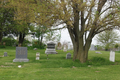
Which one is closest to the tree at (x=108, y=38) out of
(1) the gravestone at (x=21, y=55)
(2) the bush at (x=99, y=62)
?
(2) the bush at (x=99, y=62)

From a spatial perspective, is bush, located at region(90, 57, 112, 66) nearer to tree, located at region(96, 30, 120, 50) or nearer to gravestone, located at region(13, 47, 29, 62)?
gravestone, located at region(13, 47, 29, 62)

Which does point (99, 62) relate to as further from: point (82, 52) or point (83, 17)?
point (83, 17)

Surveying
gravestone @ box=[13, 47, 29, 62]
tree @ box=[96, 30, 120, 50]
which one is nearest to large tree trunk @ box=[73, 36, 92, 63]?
gravestone @ box=[13, 47, 29, 62]

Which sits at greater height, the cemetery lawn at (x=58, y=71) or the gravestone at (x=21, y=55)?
the gravestone at (x=21, y=55)

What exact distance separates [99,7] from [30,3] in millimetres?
5907

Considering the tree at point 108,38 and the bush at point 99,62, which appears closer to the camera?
the bush at point 99,62

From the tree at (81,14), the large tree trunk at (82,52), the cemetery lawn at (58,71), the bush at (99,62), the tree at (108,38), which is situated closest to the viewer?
the cemetery lawn at (58,71)

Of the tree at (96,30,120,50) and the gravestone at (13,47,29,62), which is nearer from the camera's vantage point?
the gravestone at (13,47,29,62)

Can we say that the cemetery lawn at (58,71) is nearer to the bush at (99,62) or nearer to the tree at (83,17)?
the bush at (99,62)

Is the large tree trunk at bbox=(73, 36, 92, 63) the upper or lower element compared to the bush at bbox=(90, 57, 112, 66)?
upper

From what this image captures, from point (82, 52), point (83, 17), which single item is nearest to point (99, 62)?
point (82, 52)

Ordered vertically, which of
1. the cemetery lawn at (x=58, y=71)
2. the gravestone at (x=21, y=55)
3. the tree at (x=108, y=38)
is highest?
the tree at (x=108, y=38)

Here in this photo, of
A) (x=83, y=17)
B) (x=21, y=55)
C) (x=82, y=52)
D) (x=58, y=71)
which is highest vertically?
(x=83, y=17)

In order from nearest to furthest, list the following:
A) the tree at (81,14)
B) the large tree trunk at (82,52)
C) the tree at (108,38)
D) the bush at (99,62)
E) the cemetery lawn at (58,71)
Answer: the cemetery lawn at (58,71) < the tree at (81,14) < the bush at (99,62) < the large tree trunk at (82,52) < the tree at (108,38)
